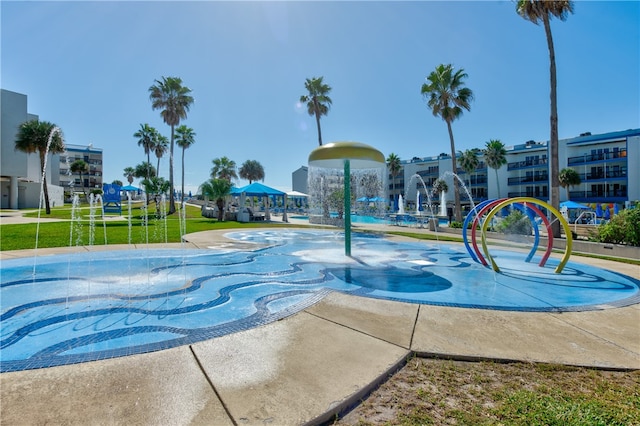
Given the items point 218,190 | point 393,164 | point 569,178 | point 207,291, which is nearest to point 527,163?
point 569,178

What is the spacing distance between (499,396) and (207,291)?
5702mm

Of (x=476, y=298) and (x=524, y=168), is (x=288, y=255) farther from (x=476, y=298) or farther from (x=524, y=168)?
(x=524, y=168)

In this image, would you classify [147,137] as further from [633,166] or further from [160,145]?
[633,166]

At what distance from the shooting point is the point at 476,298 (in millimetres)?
6289

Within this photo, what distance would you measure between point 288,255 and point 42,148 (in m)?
36.8

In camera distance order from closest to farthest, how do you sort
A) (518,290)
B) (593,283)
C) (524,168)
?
(518,290) < (593,283) < (524,168)

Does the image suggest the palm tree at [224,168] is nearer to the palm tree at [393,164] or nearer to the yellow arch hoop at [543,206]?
the palm tree at [393,164]

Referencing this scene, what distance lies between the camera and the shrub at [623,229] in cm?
1193

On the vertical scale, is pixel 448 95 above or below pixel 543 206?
above

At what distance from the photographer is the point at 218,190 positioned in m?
30.7

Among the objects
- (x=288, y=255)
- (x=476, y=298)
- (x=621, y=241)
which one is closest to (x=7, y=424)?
(x=476, y=298)

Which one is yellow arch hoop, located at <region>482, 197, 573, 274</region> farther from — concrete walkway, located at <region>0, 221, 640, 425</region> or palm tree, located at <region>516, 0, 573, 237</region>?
palm tree, located at <region>516, 0, 573, 237</region>

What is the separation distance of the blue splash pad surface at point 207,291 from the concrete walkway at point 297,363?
0.50 metres

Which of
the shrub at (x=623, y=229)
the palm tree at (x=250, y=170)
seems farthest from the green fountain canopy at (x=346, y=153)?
the palm tree at (x=250, y=170)
